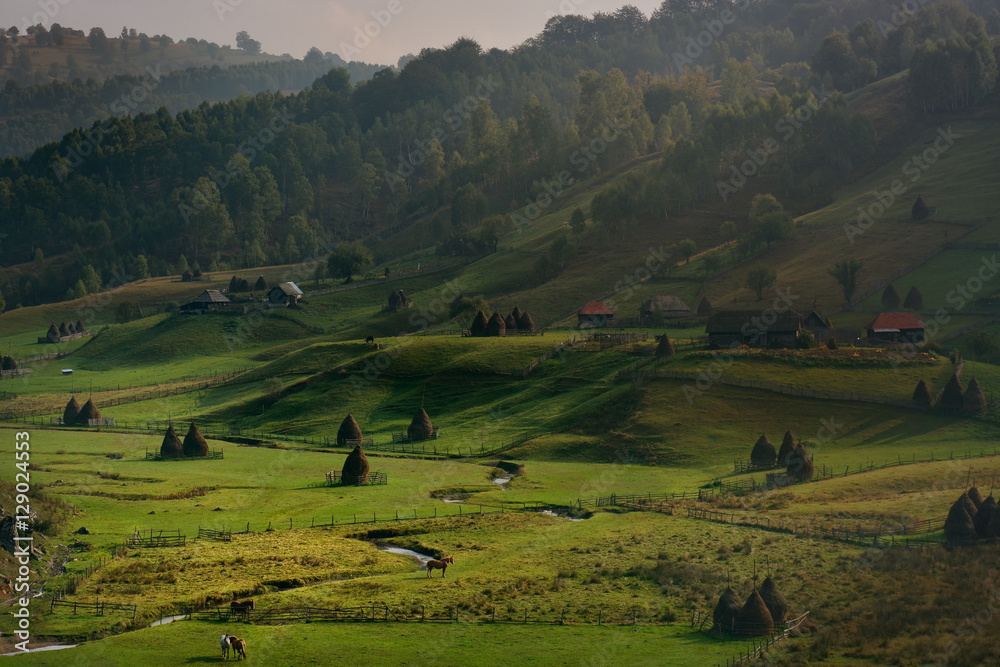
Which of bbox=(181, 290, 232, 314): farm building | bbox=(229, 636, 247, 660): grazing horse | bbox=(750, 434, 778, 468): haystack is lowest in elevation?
bbox=(750, 434, 778, 468): haystack

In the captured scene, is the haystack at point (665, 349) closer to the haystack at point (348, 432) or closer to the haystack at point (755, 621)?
the haystack at point (348, 432)

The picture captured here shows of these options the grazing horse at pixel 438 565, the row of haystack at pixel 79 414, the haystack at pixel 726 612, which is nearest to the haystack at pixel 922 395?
the haystack at pixel 726 612

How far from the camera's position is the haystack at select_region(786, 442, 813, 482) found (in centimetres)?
7038

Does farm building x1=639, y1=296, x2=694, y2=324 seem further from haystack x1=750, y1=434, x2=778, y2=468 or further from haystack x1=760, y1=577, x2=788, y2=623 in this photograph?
haystack x1=760, y1=577, x2=788, y2=623

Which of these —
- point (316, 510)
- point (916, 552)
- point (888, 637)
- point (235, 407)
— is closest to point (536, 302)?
point (235, 407)

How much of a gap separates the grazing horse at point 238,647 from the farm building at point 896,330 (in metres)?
81.3

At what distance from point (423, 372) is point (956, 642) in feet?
238

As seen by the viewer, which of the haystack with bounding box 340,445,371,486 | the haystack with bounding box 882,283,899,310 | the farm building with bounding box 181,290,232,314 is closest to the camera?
the haystack with bounding box 340,445,371,486

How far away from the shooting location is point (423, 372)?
108m

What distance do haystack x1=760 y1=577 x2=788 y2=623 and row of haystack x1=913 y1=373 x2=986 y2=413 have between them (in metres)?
48.0

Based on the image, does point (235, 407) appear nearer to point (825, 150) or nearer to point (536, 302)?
point (536, 302)

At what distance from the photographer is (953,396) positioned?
8450 cm

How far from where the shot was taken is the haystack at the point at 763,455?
246 feet

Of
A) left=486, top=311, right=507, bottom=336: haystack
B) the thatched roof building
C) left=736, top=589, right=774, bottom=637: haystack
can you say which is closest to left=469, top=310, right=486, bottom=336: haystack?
left=486, top=311, right=507, bottom=336: haystack
